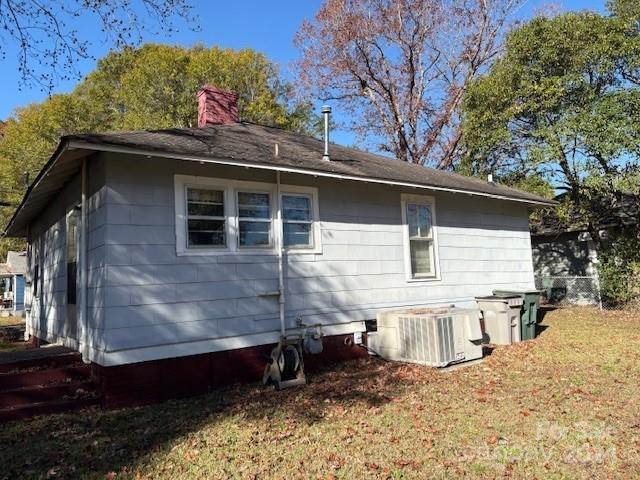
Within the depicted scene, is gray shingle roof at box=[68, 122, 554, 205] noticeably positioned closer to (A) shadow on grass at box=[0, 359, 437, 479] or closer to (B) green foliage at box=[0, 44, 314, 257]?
(A) shadow on grass at box=[0, 359, 437, 479]

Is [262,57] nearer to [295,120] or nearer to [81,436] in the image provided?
[295,120]

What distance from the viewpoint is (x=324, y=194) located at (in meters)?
8.23

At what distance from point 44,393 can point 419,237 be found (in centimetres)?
680

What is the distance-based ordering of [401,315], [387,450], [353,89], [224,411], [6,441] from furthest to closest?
[353,89] < [401,315] < [224,411] < [6,441] < [387,450]

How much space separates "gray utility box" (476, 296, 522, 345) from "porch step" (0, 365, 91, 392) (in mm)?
7245

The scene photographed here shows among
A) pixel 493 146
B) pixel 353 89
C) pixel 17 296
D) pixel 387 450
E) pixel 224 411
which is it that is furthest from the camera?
pixel 17 296

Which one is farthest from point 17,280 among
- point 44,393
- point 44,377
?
point 44,393

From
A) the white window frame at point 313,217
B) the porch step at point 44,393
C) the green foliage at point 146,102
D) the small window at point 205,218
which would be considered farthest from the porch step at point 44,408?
the green foliage at point 146,102

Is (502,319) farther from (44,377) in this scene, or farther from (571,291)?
(571,291)

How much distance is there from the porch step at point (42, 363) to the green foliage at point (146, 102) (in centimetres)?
1779

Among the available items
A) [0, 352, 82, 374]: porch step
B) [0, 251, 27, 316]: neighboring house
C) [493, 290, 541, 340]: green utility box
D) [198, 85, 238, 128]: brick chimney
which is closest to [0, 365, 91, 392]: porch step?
[0, 352, 82, 374]: porch step

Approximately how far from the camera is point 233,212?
23.4 ft

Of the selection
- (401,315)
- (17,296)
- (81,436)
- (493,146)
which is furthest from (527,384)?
(17,296)

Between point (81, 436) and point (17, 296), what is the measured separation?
30180mm
